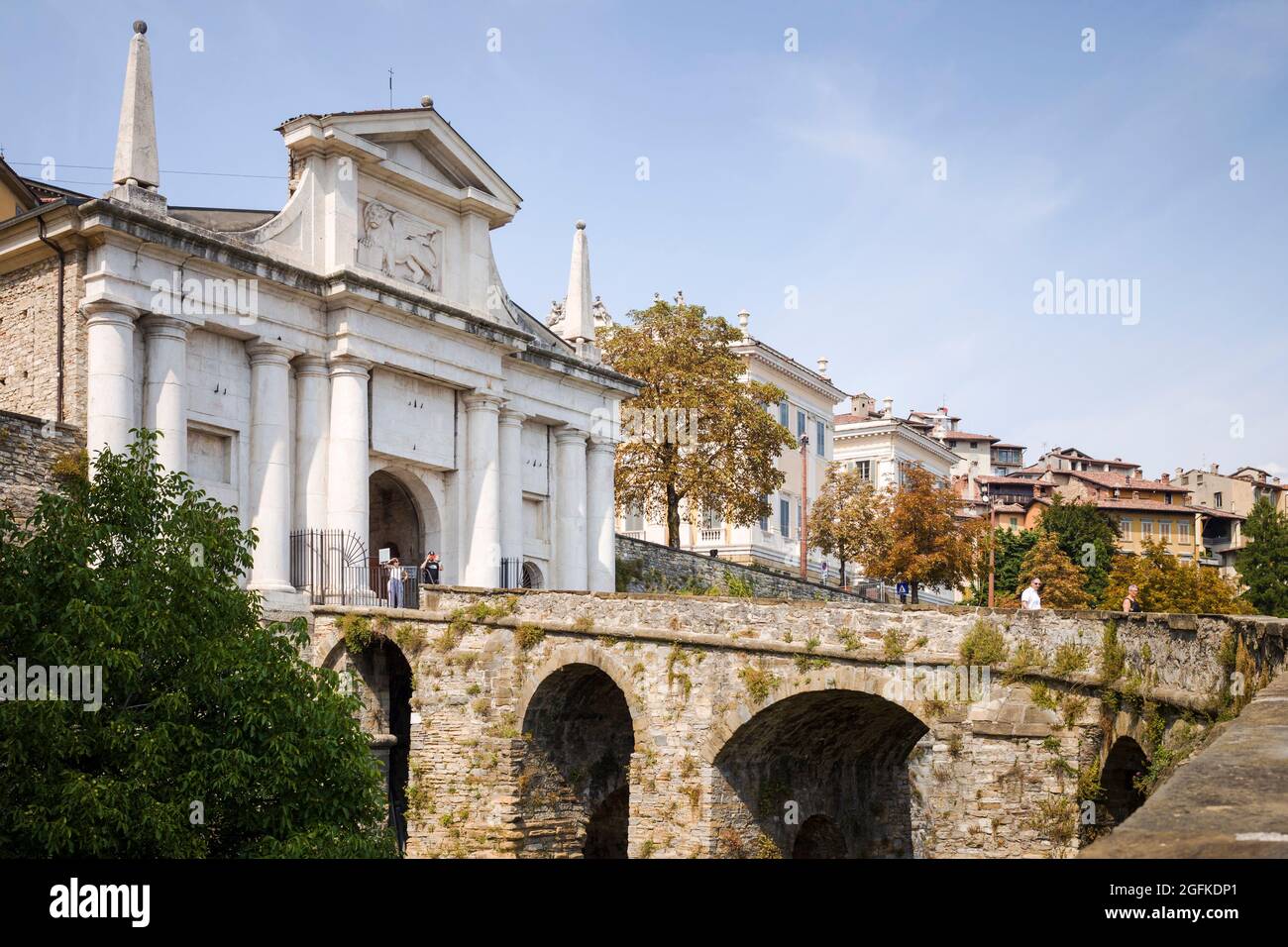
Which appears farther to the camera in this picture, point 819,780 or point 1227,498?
point 1227,498

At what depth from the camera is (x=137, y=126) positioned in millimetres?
29109

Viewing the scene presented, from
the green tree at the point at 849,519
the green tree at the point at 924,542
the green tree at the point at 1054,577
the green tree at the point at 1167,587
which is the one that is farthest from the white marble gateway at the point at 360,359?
the green tree at the point at 1054,577

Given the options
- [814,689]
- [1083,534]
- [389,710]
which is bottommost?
[389,710]

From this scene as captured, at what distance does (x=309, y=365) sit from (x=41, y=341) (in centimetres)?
574

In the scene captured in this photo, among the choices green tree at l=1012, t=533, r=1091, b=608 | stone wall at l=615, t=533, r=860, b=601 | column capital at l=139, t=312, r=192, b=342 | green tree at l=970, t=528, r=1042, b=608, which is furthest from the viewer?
green tree at l=970, t=528, r=1042, b=608

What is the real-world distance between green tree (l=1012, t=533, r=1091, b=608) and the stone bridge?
3076 centimetres

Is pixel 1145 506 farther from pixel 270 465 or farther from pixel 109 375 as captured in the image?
pixel 109 375

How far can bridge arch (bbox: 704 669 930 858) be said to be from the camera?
80.5 feet

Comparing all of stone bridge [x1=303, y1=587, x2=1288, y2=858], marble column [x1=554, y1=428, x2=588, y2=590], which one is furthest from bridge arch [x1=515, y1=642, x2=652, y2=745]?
marble column [x1=554, y1=428, x2=588, y2=590]

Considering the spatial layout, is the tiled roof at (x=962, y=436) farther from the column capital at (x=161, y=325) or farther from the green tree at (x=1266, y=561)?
the column capital at (x=161, y=325)

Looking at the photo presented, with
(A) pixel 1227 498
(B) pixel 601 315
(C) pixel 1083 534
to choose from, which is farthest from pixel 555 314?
(A) pixel 1227 498

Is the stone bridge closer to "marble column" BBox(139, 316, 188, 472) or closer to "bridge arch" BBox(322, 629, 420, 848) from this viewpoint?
"bridge arch" BBox(322, 629, 420, 848)
